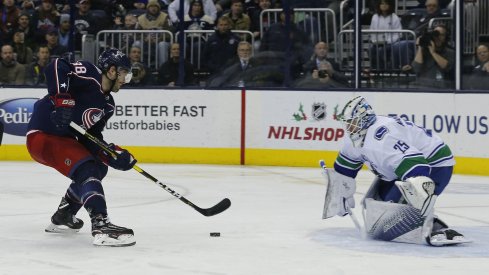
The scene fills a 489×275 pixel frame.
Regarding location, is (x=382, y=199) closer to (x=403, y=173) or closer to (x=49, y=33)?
(x=403, y=173)

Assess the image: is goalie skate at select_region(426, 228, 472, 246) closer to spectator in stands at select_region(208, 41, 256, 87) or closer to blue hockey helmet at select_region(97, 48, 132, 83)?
blue hockey helmet at select_region(97, 48, 132, 83)

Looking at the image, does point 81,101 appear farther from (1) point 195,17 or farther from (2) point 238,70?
(1) point 195,17

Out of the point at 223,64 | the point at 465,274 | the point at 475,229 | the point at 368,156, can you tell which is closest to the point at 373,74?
the point at 223,64

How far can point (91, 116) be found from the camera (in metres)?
6.99

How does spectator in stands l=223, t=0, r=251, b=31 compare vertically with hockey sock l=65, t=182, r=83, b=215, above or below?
above

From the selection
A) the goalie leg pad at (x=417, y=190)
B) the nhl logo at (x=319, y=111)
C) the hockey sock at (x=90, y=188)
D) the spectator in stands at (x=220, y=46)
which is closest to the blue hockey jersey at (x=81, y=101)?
the hockey sock at (x=90, y=188)

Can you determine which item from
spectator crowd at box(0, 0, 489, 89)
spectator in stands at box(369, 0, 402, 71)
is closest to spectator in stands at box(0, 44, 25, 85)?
spectator crowd at box(0, 0, 489, 89)

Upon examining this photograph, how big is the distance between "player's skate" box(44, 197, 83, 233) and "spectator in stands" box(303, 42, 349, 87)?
18.4 ft

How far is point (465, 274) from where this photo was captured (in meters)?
5.94

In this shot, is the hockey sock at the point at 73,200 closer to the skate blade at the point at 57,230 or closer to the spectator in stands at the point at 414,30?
the skate blade at the point at 57,230

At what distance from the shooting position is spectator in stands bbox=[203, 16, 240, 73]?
13.0 meters

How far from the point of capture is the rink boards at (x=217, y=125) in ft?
40.5

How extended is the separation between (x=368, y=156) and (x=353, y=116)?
25 centimetres

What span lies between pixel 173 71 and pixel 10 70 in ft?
6.12
